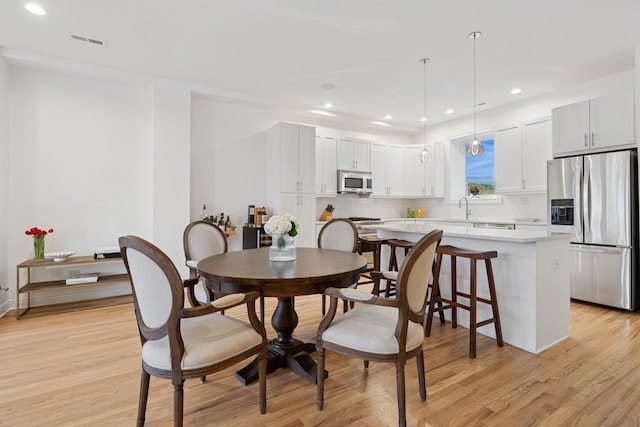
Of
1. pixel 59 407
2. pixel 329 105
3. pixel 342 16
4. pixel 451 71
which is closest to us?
pixel 59 407

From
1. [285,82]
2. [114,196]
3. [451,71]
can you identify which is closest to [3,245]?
[114,196]

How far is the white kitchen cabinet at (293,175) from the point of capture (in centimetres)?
472

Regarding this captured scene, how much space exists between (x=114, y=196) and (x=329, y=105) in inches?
137

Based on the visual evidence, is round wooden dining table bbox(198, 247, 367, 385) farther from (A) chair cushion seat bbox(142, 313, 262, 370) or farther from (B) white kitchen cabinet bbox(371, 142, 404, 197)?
(B) white kitchen cabinet bbox(371, 142, 404, 197)

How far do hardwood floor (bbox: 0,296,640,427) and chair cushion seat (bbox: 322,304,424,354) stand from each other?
421 millimetres

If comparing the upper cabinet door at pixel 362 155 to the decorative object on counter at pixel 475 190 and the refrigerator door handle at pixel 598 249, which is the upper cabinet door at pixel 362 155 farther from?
the refrigerator door handle at pixel 598 249

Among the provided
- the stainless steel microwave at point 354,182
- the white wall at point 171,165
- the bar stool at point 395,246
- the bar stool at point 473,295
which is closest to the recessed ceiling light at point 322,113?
the stainless steel microwave at point 354,182

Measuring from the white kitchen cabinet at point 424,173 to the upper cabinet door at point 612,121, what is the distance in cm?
271

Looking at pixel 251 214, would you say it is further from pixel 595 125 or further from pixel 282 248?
pixel 595 125

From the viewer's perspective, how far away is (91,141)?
3945 mm

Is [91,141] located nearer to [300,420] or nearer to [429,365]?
[300,420]

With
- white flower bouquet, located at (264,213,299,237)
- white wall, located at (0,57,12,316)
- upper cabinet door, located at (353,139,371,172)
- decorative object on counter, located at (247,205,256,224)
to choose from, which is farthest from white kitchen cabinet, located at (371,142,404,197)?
white wall, located at (0,57,12,316)

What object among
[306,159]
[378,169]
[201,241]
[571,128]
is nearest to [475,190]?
[378,169]

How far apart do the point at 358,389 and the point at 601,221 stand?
11.5 ft
